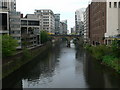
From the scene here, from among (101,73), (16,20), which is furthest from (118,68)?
(16,20)

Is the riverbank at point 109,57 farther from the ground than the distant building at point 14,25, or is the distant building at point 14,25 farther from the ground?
the distant building at point 14,25

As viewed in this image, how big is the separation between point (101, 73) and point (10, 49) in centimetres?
1246

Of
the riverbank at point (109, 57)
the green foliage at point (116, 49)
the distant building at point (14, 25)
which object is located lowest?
the riverbank at point (109, 57)

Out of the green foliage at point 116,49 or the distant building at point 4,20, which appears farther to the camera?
the distant building at point 4,20

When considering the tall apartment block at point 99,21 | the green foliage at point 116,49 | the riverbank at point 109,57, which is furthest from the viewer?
the tall apartment block at point 99,21

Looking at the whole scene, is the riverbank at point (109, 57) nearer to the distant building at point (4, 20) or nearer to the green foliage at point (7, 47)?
the green foliage at point (7, 47)

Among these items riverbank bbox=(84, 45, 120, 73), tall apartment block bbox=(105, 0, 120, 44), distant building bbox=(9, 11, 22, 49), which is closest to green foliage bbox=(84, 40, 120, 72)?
riverbank bbox=(84, 45, 120, 73)

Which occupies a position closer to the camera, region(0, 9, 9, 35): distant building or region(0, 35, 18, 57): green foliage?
region(0, 35, 18, 57): green foliage

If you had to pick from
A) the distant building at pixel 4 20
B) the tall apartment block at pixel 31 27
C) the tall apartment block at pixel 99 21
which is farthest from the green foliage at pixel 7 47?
the tall apartment block at pixel 31 27

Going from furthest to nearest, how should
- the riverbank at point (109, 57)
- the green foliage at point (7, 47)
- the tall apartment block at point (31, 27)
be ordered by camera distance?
the tall apartment block at point (31, 27)
the riverbank at point (109, 57)
the green foliage at point (7, 47)

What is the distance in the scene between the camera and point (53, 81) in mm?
21984

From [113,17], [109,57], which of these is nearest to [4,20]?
[109,57]

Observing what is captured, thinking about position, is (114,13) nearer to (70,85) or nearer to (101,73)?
(101,73)

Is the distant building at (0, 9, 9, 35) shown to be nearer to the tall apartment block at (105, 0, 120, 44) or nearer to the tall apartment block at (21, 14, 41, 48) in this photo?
the tall apartment block at (21, 14, 41, 48)
